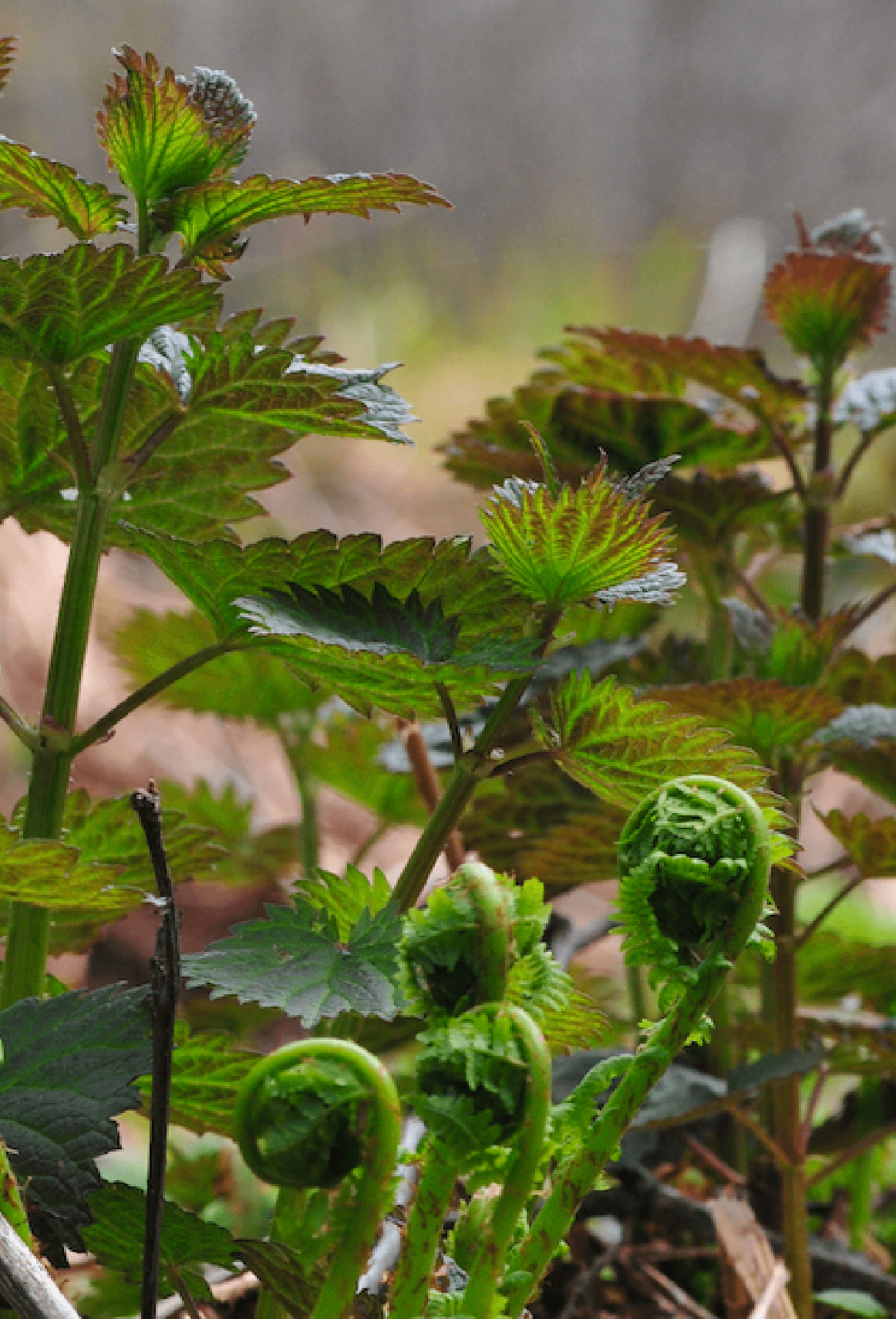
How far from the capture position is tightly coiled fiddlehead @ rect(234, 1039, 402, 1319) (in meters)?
0.29

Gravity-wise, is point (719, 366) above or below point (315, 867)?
above

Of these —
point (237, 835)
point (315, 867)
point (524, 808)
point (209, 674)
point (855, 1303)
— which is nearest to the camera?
point (315, 867)

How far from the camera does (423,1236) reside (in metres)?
0.33

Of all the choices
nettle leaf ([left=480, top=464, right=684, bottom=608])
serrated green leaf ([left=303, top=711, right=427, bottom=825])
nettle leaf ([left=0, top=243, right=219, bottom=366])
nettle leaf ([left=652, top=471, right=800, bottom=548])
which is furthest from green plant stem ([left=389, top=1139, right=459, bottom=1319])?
serrated green leaf ([left=303, top=711, right=427, bottom=825])

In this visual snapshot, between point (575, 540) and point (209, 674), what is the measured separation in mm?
802

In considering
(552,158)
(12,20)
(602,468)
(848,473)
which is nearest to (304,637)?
(602,468)

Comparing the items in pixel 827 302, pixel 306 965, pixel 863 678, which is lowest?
pixel 306 965

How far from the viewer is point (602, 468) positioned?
44 centimetres

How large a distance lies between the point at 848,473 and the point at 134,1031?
742 millimetres

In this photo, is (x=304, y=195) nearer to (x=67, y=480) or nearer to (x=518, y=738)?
(x=67, y=480)

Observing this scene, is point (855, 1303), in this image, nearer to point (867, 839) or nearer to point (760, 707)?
point (867, 839)

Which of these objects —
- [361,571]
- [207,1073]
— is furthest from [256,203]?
[207,1073]

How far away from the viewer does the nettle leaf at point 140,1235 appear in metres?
0.48

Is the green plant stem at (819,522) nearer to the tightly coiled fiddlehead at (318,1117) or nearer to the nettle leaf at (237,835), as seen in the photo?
the nettle leaf at (237,835)
